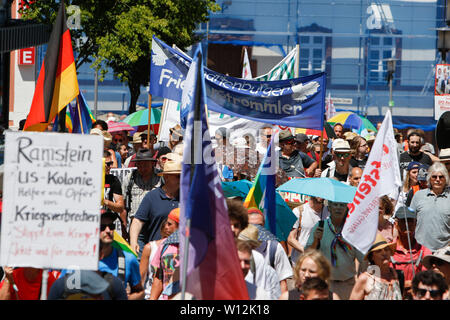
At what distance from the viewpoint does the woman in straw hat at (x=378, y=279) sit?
638 centimetres

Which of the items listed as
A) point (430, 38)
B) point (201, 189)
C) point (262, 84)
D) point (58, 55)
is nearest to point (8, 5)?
point (58, 55)

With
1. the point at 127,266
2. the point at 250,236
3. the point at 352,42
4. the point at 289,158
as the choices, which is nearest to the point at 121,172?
the point at 289,158

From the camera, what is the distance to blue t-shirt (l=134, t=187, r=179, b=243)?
7.96 metres

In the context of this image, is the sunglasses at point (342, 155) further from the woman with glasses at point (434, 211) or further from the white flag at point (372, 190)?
the white flag at point (372, 190)

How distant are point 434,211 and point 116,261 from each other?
368cm

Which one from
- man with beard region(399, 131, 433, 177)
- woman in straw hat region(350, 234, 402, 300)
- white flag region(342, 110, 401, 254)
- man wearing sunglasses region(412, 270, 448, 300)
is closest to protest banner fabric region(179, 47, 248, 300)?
man wearing sunglasses region(412, 270, 448, 300)

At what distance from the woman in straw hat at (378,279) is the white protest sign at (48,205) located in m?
2.04

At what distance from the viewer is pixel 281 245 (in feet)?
24.9

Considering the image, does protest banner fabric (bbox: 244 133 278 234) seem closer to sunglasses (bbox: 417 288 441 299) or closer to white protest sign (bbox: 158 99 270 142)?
sunglasses (bbox: 417 288 441 299)

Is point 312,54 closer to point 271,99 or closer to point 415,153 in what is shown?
point 415,153

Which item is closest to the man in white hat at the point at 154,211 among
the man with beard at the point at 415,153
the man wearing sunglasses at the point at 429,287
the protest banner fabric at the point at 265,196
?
the protest banner fabric at the point at 265,196

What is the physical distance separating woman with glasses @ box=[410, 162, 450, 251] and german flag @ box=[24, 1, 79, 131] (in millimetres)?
3450

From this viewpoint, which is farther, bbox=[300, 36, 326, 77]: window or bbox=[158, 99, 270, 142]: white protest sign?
bbox=[300, 36, 326, 77]: window
